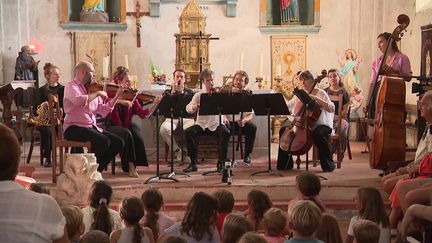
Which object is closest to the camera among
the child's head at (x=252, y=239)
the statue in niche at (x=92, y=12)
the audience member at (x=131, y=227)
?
the child's head at (x=252, y=239)

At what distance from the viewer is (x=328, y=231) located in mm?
4051

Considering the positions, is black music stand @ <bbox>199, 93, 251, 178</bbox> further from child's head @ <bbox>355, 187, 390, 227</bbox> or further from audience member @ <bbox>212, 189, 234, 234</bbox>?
child's head @ <bbox>355, 187, 390, 227</bbox>

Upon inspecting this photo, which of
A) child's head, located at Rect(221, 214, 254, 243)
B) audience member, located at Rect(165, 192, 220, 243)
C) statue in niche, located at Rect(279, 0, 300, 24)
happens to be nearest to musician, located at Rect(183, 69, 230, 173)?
audience member, located at Rect(165, 192, 220, 243)

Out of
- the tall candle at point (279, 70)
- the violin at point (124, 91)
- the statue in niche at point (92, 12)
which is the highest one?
the statue in niche at point (92, 12)

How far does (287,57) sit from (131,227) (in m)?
8.87

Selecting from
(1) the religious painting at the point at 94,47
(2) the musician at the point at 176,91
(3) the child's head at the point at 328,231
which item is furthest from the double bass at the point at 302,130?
(1) the religious painting at the point at 94,47

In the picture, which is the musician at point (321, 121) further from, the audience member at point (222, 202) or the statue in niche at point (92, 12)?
the statue in niche at point (92, 12)

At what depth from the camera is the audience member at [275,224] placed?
388 cm

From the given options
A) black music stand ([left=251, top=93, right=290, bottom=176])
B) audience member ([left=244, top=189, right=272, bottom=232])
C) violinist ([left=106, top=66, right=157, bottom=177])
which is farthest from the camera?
violinist ([left=106, top=66, right=157, bottom=177])

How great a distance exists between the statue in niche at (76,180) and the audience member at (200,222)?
110 inches

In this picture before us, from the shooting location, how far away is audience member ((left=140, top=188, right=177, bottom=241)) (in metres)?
4.54

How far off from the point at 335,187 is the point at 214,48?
6.03 metres

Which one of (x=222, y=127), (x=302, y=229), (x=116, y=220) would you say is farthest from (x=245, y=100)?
(x=302, y=229)

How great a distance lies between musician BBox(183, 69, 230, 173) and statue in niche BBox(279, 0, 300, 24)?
14.7 ft
